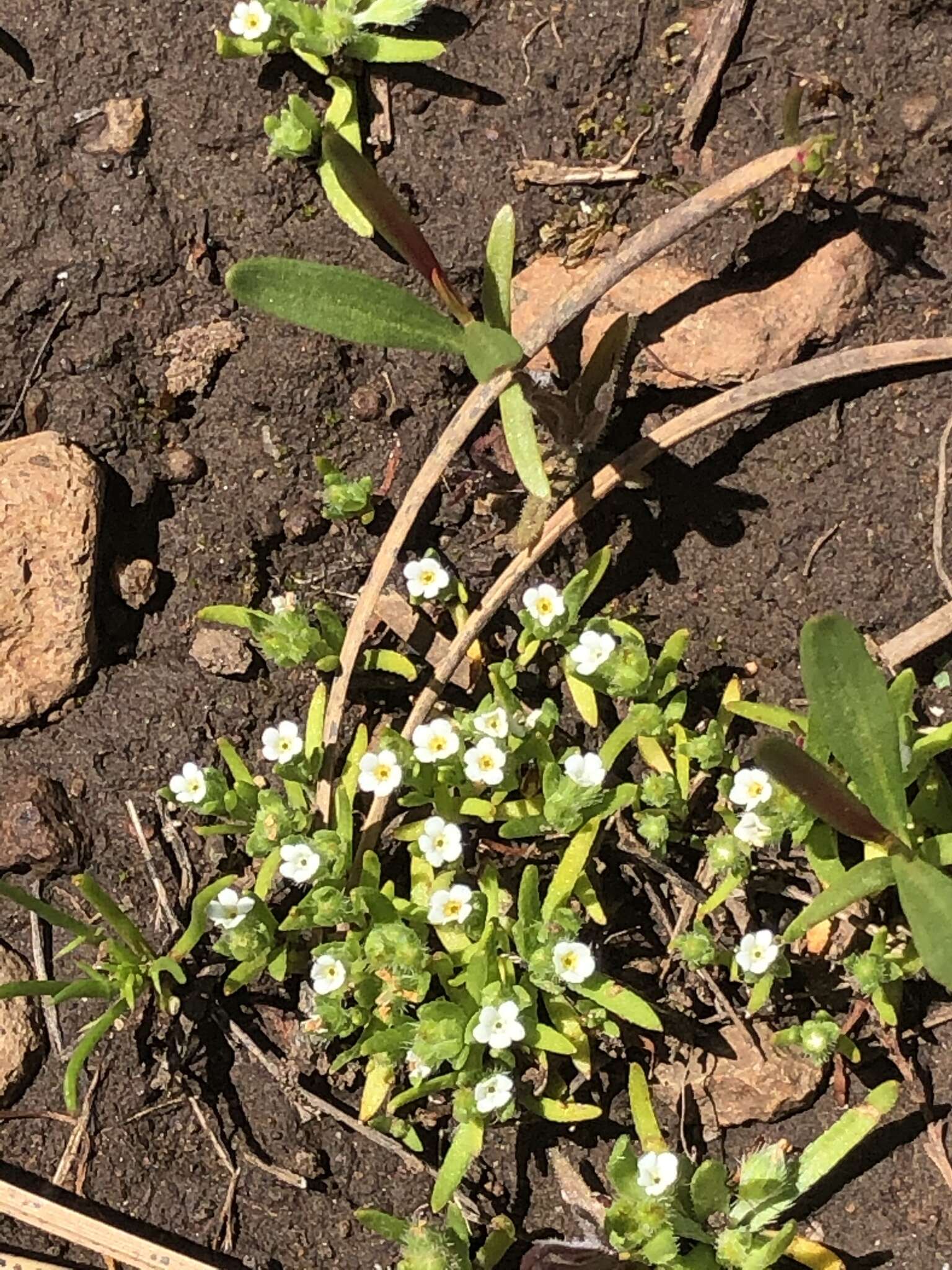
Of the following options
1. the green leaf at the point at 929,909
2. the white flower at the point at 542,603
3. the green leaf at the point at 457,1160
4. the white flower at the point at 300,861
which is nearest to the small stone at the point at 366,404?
the white flower at the point at 542,603

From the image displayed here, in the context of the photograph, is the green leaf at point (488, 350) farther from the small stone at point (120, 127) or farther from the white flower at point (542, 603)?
the small stone at point (120, 127)

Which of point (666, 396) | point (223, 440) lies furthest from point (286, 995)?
point (666, 396)

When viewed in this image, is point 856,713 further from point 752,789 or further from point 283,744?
point 283,744

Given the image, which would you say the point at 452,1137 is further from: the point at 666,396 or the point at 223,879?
the point at 666,396

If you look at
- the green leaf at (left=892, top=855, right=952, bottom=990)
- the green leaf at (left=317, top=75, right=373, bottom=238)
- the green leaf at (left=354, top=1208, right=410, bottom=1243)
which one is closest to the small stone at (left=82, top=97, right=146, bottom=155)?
the green leaf at (left=317, top=75, right=373, bottom=238)

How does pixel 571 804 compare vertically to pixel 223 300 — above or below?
below

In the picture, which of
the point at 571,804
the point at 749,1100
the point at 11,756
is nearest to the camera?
the point at 571,804
